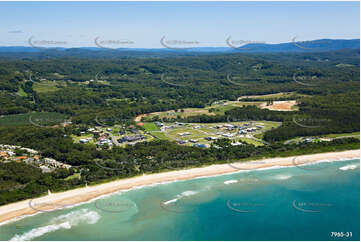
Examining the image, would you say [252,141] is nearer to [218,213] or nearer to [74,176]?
[218,213]

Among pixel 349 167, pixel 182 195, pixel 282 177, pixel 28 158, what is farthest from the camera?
pixel 349 167

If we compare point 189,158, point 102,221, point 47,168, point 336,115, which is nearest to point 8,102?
point 47,168

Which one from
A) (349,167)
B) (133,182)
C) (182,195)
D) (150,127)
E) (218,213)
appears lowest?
(218,213)

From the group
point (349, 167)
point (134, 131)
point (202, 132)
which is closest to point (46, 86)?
point (134, 131)

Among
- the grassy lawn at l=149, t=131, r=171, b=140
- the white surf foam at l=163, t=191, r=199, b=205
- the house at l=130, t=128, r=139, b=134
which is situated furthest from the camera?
the house at l=130, t=128, r=139, b=134

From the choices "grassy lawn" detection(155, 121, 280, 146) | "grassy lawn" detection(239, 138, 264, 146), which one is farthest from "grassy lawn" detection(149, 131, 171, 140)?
"grassy lawn" detection(239, 138, 264, 146)

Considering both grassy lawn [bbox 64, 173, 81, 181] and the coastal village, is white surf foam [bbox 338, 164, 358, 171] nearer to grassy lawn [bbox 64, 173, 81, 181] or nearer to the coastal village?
grassy lawn [bbox 64, 173, 81, 181]

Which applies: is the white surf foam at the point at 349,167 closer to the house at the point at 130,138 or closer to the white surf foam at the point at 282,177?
the white surf foam at the point at 282,177
